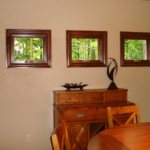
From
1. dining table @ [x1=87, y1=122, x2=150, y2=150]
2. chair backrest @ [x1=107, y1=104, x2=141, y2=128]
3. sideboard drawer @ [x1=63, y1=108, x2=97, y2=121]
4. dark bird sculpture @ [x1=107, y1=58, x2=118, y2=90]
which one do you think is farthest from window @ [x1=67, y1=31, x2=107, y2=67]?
dining table @ [x1=87, y1=122, x2=150, y2=150]

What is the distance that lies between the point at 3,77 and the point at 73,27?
4.65ft

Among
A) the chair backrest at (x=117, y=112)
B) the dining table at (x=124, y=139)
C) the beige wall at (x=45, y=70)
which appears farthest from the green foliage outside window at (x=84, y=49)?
the dining table at (x=124, y=139)

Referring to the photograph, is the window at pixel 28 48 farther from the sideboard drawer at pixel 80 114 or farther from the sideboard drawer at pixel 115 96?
the sideboard drawer at pixel 115 96

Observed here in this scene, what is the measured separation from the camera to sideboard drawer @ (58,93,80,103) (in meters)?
3.30

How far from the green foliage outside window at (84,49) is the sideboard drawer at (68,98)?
0.71 m

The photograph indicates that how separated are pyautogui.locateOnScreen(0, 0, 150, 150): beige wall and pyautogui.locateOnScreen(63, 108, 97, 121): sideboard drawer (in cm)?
58

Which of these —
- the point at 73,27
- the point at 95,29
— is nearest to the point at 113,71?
the point at 95,29

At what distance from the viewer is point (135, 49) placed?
4012 mm

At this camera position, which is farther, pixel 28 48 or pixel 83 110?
pixel 28 48

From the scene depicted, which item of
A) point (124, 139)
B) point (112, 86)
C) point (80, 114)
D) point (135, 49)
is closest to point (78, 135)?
point (80, 114)

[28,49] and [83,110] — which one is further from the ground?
[28,49]

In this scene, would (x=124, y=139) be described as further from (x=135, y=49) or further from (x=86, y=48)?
(x=135, y=49)

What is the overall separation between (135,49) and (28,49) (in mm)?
1945

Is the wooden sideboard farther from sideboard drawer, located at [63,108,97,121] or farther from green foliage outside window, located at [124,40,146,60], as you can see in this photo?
green foliage outside window, located at [124,40,146,60]
